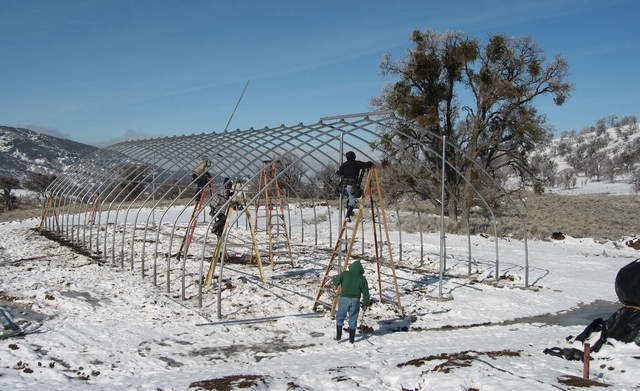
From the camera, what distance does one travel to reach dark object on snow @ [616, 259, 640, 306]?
6906 mm

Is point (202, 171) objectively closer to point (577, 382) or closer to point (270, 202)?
point (270, 202)

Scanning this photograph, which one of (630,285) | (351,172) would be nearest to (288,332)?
(351,172)

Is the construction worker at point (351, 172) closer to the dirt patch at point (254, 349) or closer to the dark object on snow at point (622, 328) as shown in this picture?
the dirt patch at point (254, 349)

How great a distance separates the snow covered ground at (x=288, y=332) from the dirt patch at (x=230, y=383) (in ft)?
0.05

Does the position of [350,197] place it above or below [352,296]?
above

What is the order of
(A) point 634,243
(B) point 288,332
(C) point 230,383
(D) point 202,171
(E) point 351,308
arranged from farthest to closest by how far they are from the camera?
(A) point 634,243
(D) point 202,171
(B) point 288,332
(E) point 351,308
(C) point 230,383

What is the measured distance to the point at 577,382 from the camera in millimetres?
5758

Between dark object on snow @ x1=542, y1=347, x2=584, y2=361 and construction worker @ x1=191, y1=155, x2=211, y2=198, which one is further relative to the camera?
construction worker @ x1=191, y1=155, x2=211, y2=198

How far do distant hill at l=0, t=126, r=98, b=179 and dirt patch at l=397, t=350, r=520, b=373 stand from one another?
315 feet

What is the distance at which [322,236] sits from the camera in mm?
20875

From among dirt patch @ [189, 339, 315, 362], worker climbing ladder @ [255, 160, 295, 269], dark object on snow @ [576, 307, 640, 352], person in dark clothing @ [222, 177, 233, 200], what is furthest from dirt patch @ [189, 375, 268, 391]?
person in dark clothing @ [222, 177, 233, 200]

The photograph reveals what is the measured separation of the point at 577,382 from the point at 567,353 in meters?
1.31

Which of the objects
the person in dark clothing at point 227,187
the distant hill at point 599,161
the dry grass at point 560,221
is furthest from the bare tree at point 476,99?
the distant hill at point 599,161

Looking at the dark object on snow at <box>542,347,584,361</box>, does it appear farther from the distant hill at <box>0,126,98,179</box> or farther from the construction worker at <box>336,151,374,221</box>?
the distant hill at <box>0,126,98,179</box>
